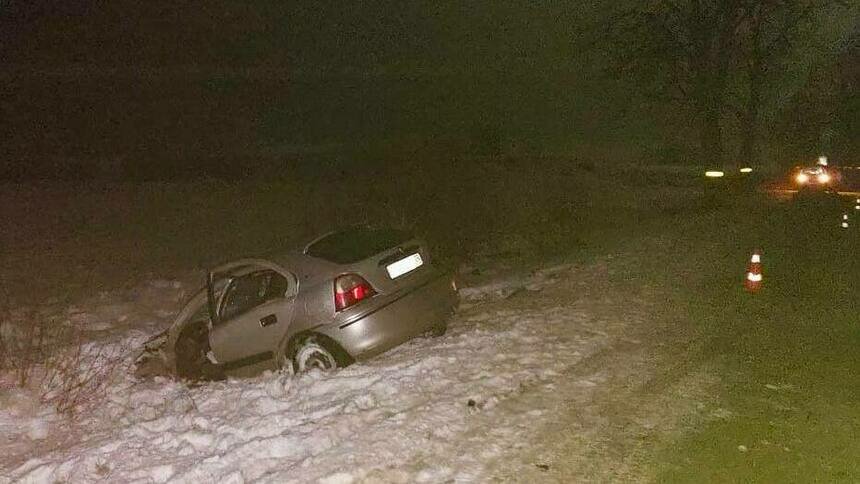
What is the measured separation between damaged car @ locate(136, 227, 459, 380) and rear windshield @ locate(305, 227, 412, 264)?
0.01 meters

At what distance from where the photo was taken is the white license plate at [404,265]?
7.75 m

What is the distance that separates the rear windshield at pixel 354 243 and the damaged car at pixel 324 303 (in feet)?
0.03

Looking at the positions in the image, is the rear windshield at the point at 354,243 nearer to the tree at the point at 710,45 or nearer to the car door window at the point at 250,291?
the car door window at the point at 250,291

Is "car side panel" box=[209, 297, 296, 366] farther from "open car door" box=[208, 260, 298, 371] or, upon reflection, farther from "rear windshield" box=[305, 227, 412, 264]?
"rear windshield" box=[305, 227, 412, 264]

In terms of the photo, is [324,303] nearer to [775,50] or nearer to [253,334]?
[253,334]

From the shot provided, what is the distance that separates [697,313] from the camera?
9.02 metres

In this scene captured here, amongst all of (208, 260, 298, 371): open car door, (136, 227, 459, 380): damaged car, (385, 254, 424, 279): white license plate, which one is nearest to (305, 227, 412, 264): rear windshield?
(136, 227, 459, 380): damaged car

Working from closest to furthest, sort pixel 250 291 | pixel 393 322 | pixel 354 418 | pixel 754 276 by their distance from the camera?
pixel 354 418 → pixel 393 322 → pixel 250 291 → pixel 754 276

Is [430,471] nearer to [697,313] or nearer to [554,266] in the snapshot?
[697,313]

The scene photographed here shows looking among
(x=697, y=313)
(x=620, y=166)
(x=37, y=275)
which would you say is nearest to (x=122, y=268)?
(x=37, y=275)

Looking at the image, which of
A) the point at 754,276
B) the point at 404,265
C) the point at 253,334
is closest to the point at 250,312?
the point at 253,334

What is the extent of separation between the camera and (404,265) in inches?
312

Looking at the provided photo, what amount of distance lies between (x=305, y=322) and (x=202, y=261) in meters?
10.0

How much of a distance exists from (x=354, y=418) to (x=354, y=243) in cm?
248
